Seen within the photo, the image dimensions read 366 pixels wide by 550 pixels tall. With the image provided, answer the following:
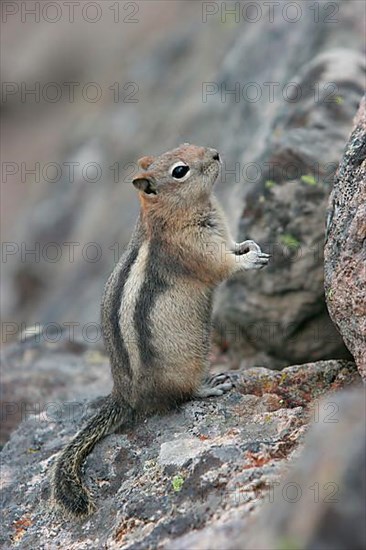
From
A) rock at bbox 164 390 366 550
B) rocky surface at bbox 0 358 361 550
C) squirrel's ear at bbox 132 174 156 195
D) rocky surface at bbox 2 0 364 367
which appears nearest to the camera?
rock at bbox 164 390 366 550

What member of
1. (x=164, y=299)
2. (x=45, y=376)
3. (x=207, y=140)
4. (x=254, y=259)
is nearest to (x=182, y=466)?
(x=164, y=299)

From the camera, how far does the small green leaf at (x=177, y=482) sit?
5489 millimetres

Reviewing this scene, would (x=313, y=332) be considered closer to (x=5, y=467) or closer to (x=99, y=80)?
(x=5, y=467)

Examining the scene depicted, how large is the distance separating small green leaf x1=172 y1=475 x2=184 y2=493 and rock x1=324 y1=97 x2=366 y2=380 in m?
1.40

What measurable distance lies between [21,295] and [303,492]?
13.8 meters

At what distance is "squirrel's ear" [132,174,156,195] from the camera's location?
24.7 feet

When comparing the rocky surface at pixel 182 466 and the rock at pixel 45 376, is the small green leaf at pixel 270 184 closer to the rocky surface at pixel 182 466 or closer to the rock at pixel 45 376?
the rocky surface at pixel 182 466

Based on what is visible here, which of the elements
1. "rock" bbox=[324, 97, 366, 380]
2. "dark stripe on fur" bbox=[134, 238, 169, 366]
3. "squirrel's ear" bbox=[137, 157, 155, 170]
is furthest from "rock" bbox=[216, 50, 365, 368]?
"rock" bbox=[324, 97, 366, 380]

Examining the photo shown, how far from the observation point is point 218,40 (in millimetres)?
17172

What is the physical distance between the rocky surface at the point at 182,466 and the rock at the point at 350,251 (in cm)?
51

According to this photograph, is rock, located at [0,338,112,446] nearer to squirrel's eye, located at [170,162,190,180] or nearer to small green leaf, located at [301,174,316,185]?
squirrel's eye, located at [170,162,190,180]

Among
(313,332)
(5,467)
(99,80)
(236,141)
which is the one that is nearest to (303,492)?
(5,467)

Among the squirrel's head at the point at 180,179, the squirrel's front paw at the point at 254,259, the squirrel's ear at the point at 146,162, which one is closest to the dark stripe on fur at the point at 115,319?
the squirrel's head at the point at 180,179

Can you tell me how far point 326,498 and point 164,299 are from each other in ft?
11.9
